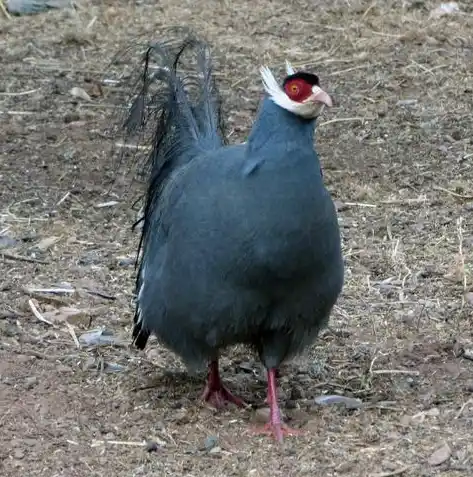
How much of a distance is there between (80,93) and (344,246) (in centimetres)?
293

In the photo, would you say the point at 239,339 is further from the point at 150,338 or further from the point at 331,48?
the point at 331,48

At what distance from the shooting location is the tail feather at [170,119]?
→ 500cm

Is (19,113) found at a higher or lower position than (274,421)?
higher

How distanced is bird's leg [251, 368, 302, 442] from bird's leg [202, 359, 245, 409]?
10.8 inches

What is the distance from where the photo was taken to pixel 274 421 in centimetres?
469

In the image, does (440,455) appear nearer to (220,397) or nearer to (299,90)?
(220,397)

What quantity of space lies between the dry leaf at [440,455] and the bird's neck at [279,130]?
1166mm

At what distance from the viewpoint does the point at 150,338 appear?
18.5ft

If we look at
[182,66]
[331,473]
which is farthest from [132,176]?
[331,473]

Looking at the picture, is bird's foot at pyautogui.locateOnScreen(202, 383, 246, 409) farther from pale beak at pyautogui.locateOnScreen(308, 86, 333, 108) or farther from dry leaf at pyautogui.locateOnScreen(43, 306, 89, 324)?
pale beak at pyautogui.locateOnScreen(308, 86, 333, 108)

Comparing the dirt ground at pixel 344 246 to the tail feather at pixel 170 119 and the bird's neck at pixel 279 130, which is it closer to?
the tail feather at pixel 170 119

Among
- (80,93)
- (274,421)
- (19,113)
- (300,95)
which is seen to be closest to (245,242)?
(300,95)

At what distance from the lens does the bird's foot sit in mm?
4988

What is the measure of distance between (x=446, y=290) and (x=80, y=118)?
10.7ft
